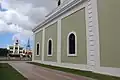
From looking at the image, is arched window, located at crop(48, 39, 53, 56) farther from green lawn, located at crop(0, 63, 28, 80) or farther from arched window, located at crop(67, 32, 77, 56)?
green lawn, located at crop(0, 63, 28, 80)

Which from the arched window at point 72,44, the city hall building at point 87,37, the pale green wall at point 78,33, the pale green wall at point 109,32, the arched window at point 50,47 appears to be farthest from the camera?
the arched window at point 50,47

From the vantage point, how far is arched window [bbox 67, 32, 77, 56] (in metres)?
16.4

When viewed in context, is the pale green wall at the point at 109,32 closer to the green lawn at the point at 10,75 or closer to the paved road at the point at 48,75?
the paved road at the point at 48,75

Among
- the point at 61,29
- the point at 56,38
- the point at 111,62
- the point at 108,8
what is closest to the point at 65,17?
the point at 61,29

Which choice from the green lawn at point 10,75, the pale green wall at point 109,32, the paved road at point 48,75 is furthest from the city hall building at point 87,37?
the green lawn at point 10,75

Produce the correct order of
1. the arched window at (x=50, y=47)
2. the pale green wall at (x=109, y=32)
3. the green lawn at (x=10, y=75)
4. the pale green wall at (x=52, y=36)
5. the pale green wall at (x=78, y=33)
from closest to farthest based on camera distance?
the green lawn at (x=10, y=75) → the pale green wall at (x=109, y=32) → the pale green wall at (x=78, y=33) → the pale green wall at (x=52, y=36) → the arched window at (x=50, y=47)

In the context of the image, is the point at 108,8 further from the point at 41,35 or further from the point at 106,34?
the point at 41,35

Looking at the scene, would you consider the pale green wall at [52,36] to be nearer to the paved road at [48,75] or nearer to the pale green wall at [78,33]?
the pale green wall at [78,33]

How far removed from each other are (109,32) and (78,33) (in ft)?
14.7

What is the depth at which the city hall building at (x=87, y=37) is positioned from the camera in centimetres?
1161

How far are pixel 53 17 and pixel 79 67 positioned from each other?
29.6 feet

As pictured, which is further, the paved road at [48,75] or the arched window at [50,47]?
the arched window at [50,47]

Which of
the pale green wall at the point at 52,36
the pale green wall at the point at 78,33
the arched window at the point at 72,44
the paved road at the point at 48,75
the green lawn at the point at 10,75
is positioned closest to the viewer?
the green lawn at the point at 10,75

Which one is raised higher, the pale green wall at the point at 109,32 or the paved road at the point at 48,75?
the pale green wall at the point at 109,32
